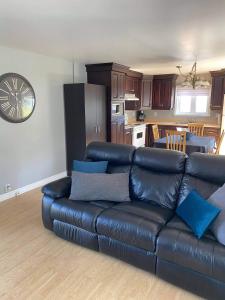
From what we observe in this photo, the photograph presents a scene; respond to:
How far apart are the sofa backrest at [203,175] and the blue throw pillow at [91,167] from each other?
983mm

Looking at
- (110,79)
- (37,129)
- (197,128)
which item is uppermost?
(110,79)

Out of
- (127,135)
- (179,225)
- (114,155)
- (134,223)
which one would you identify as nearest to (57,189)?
(114,155)

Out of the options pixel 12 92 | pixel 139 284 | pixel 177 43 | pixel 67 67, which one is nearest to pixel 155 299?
pixel 139 284

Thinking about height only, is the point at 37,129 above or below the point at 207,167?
above

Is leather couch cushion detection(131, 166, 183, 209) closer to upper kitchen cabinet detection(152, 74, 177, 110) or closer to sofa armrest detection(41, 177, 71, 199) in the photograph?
sofa armrest detection(41, 177, 71, 199)

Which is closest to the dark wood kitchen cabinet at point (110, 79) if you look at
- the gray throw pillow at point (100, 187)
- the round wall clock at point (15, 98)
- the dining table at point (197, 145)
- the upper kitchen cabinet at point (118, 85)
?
the upper kitchen cabinet at point (118, 85)

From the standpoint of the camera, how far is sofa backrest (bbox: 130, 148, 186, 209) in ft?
8.61

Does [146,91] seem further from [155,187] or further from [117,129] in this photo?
[155,187]

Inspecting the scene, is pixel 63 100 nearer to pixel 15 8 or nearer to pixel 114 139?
pixel 114 139

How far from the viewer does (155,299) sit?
6.28 feet

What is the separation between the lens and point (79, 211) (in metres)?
2.48

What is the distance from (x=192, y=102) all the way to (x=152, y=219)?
573 cm

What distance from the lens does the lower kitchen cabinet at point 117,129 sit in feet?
17.6

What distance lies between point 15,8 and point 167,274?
2.63 metres
